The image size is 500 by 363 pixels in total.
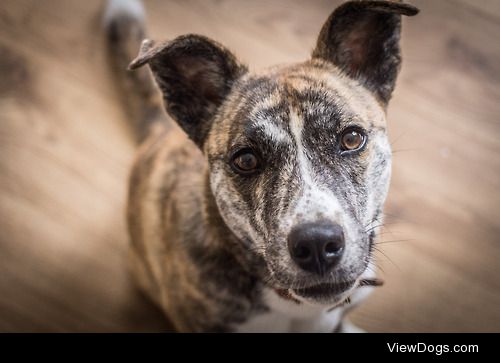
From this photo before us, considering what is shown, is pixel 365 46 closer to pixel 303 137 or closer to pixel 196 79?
pixel 303 137

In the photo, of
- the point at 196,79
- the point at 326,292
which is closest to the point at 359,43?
the point at 196,79

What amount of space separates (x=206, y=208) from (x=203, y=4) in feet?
6.41

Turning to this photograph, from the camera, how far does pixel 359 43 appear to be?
2.14 m

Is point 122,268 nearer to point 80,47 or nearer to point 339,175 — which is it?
point 80,47

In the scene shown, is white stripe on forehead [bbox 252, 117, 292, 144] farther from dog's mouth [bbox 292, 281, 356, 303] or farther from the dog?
dog's mouth [bbox 292, 281, 356, 303]

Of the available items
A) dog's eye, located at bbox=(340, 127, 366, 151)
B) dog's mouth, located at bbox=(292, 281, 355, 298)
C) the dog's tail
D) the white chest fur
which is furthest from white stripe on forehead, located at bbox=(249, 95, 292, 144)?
the dog's tail

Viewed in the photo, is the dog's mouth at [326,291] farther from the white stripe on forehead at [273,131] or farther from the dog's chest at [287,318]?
the white stripe on forehead at [273,131]

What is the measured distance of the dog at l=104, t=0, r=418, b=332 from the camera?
1821mm

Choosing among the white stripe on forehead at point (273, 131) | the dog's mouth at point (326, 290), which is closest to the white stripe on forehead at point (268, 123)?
the white stripe on forehead at point (273, 131)

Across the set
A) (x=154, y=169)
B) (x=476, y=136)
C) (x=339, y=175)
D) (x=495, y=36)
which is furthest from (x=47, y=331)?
(x=495, y=36)
